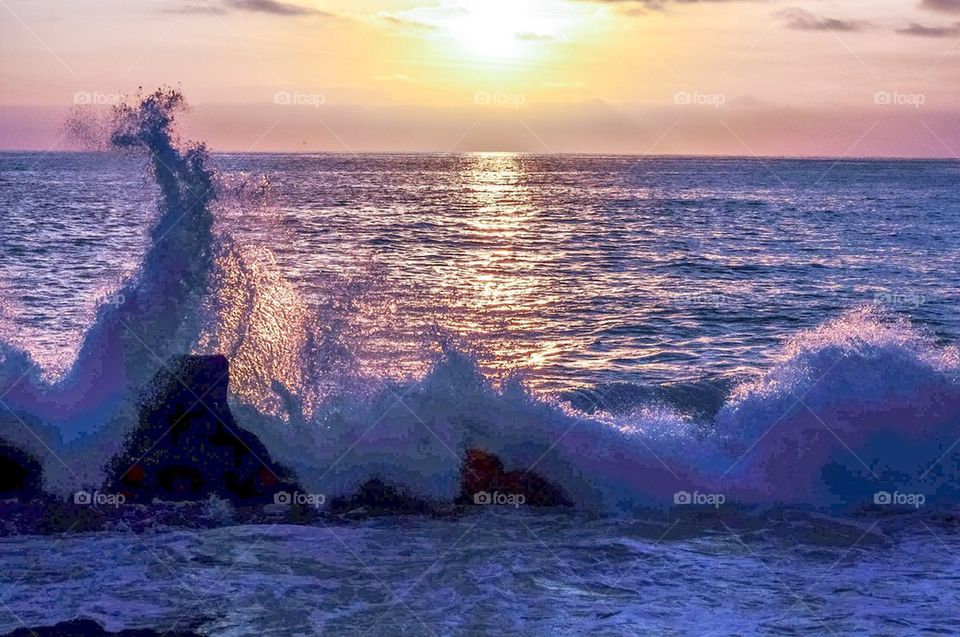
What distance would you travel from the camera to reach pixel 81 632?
6.90m

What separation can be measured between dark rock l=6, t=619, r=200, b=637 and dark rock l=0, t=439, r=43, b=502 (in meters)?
3.25

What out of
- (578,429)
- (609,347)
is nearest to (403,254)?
(609,347)

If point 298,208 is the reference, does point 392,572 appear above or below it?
below

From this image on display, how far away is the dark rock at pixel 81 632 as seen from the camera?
6859 millimetres

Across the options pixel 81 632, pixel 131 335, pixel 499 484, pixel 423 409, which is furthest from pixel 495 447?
pixel 81 632

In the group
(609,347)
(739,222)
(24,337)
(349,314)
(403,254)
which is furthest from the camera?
(739,222)

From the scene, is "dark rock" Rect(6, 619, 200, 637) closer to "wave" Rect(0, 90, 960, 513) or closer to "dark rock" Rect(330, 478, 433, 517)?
"dark rock" Rect(330, 478, 433, 517)

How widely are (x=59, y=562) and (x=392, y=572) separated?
2.71 metres

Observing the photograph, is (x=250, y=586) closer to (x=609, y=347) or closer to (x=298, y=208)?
(x=609, y=347)

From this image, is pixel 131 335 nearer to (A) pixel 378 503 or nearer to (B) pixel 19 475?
(B) pixel 19 475

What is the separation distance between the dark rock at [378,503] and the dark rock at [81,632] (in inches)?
122

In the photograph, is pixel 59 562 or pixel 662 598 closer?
pixel 662 598

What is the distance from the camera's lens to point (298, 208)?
48031mm

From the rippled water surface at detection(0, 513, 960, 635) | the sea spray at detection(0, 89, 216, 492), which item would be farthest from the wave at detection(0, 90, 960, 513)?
the rippled water surface at detection(0, 513, 960, 635)
